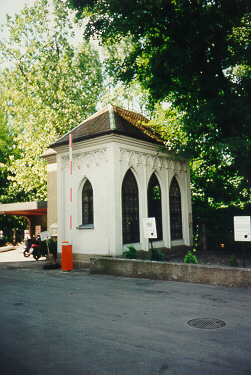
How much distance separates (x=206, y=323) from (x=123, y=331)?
1.56 m

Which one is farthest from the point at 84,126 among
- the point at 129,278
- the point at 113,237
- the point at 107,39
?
the point at 129,278

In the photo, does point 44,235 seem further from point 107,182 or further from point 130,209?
point 130,209

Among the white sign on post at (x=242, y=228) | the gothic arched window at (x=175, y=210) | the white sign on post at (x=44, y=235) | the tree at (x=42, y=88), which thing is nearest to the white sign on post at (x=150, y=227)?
the white sign on post at (x=242, y=228)

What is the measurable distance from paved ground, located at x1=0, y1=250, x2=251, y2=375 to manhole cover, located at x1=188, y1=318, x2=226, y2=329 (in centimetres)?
13

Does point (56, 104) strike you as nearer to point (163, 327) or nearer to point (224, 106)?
point (224, 106)

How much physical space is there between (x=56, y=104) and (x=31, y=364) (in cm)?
2712

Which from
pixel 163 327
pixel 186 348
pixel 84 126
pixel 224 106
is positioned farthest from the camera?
pixel 84 126

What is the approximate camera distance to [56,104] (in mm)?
29453

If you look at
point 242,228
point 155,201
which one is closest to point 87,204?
point 155,201

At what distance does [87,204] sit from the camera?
15.7 m

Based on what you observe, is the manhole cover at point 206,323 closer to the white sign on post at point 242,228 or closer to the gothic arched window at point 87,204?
the white sign on post at point 242,228

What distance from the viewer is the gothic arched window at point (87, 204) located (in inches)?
615

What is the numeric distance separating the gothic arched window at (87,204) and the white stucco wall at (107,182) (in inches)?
7.4

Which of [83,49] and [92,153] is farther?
[83,49]
